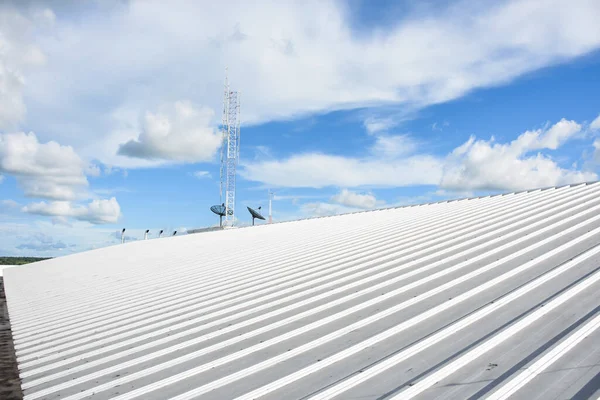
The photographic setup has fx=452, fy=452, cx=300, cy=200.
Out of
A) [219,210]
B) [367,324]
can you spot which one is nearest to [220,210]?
[219,210]

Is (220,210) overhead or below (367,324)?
overhead

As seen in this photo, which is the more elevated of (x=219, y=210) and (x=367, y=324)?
(x=219, y=210)

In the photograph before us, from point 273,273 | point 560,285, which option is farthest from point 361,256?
Answer: point 560,285

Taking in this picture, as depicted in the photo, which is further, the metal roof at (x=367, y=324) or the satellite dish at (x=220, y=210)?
the satellite dish at (x=220, y=210)

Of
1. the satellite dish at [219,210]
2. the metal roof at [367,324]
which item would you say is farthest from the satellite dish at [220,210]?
the metal roof at [367,324]

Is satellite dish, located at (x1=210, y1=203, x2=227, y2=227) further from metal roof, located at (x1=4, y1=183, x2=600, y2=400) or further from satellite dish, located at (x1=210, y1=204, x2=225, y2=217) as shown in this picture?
metal roof, located at (x1=4, y1=183, x2=600, y2=400)

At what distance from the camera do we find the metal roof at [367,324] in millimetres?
3678

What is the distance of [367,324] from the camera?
5.23 meters

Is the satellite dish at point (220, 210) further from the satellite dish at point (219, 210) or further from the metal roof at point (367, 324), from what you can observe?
the metal roof at point (367, 324)

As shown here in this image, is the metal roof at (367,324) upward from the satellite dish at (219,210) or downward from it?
downward

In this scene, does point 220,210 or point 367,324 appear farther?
point 220,210

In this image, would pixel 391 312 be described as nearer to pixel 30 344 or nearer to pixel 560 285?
pixel 560 285

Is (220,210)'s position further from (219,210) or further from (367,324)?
(367,324)

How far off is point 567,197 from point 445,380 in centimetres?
995
